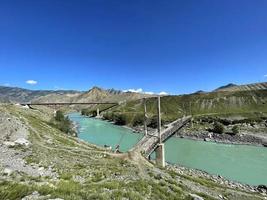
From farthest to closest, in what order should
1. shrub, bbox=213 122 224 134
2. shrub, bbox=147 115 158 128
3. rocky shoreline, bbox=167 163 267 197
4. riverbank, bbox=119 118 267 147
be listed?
shrub, bbox=147 115 158 128 < shrub, bbox=213 122 224 134 < riverbank, bbox=119 118 267 147 < rocky shoreline, bbox=167 163 267 197

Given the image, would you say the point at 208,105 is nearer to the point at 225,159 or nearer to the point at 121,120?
the point at 121,120

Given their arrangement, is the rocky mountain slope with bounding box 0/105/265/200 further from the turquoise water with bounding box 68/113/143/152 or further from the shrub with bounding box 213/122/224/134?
the shrub with bounding box 213/122/224/134

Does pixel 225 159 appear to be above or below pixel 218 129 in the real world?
below

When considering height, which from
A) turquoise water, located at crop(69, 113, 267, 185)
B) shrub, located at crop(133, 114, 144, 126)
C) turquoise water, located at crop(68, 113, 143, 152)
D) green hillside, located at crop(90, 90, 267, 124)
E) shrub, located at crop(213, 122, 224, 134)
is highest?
green hillside, located at crop(90, 90, 267, 124)

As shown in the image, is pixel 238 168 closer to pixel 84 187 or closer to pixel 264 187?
pixel 264 187

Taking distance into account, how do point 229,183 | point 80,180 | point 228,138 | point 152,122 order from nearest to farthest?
1. point 80,180
2. point 229,183
3. point 228,138
4. point 152,122

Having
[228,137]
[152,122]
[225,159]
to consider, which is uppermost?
[152,122]

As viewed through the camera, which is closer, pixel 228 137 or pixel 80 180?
pixel 80 180

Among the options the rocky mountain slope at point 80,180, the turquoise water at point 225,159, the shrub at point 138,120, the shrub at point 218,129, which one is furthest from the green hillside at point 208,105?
the rocky mountain slope at point 80,180

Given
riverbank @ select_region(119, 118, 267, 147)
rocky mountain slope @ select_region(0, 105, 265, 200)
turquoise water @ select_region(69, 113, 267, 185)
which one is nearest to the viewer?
rocky mountain slope @ select_region(0, 105, 265, 200)

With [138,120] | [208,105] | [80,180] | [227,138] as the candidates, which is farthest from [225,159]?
[208,105]

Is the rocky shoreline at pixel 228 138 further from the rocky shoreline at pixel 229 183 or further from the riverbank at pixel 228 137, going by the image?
the rocky shoreline at pixel 229 183

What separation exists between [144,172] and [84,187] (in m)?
7.81

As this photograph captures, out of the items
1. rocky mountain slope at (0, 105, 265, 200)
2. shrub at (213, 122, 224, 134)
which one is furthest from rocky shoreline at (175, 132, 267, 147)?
rocky mountain slope at (0, 105, 265, 200)
